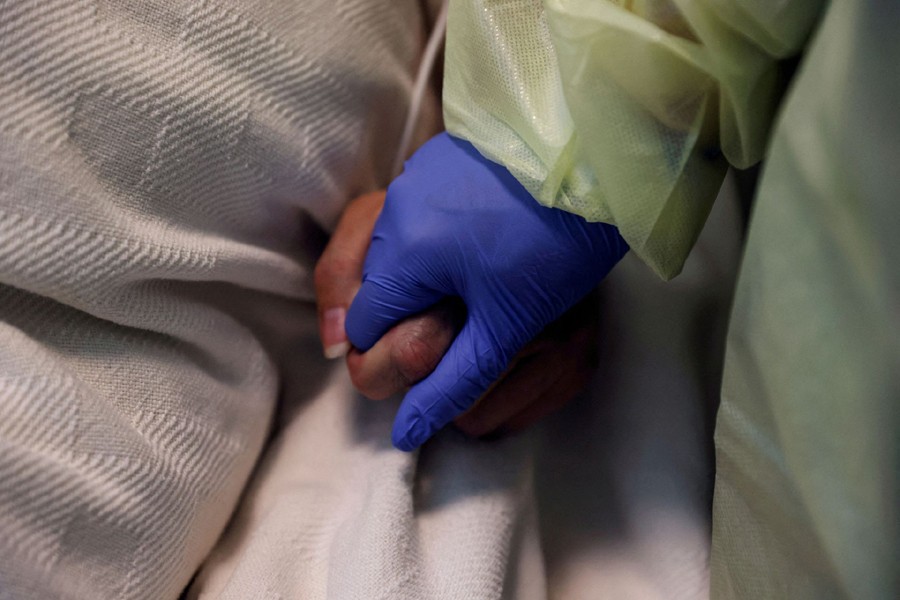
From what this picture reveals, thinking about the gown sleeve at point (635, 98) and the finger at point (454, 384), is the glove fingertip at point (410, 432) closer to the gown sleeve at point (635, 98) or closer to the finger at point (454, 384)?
the finger at point (454, 384)

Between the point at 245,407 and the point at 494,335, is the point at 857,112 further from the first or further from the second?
the point at 245,407

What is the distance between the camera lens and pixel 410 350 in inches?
17.7

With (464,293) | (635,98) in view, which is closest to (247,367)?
(464,293)

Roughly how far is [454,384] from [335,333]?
0.11 m

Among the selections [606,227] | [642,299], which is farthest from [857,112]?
[642,299]

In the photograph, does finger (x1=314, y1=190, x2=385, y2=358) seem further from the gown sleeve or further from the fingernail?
the gown sleeve

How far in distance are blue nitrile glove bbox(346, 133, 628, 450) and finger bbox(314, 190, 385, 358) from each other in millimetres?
29

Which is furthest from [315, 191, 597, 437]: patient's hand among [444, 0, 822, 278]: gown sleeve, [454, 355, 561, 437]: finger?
[444, 0, 822, 278]: gown sleeve

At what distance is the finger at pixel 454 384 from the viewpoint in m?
0.44

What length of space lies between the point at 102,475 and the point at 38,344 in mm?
84

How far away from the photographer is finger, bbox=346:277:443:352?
448 mm

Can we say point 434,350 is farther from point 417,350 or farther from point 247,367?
point 247,367

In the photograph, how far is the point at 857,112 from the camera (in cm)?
24

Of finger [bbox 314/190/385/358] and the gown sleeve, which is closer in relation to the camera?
the gown sleeve
